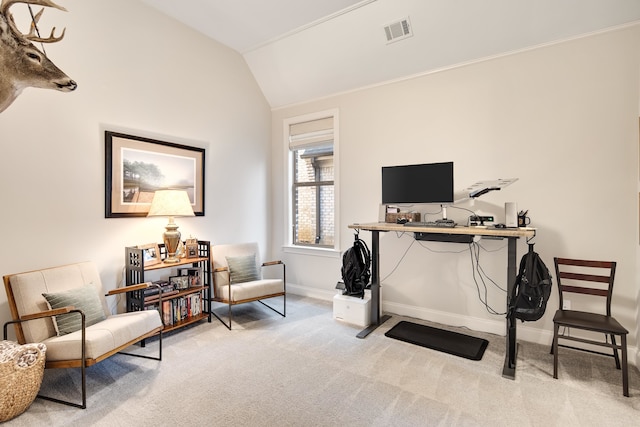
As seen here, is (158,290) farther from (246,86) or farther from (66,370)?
(246,86)

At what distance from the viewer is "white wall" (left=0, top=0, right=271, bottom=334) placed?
262cm

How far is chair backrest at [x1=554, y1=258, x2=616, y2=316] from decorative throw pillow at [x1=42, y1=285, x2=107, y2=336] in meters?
3.96

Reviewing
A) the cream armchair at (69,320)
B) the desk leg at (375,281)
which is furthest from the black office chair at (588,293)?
the cream armchair at (69,320)

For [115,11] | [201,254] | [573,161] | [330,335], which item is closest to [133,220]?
[201,254]

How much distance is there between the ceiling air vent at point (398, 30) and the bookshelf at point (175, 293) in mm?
3103

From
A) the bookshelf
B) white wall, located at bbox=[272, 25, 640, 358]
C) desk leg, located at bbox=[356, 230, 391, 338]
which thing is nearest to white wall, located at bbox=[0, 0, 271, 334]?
the bookshelf

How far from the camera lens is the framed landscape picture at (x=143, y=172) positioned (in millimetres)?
3166

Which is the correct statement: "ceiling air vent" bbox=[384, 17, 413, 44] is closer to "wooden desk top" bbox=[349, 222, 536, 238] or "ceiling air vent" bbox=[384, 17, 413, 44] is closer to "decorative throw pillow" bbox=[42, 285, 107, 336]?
"wooden desk top" bbox=[349, 222, 536, 238]

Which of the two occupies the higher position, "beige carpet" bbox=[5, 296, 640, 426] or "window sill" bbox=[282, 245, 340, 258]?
"window sill" bbox=[282, 245, 340, 258]

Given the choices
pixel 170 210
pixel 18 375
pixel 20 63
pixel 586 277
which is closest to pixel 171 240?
pixel 170 210

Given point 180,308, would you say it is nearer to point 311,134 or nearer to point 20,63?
point 20,63

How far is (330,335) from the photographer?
3312mm

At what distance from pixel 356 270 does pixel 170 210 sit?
210 cm

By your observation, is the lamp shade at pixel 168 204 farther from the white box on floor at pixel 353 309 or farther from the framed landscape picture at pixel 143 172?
the white box on floor at pixel 353 309
